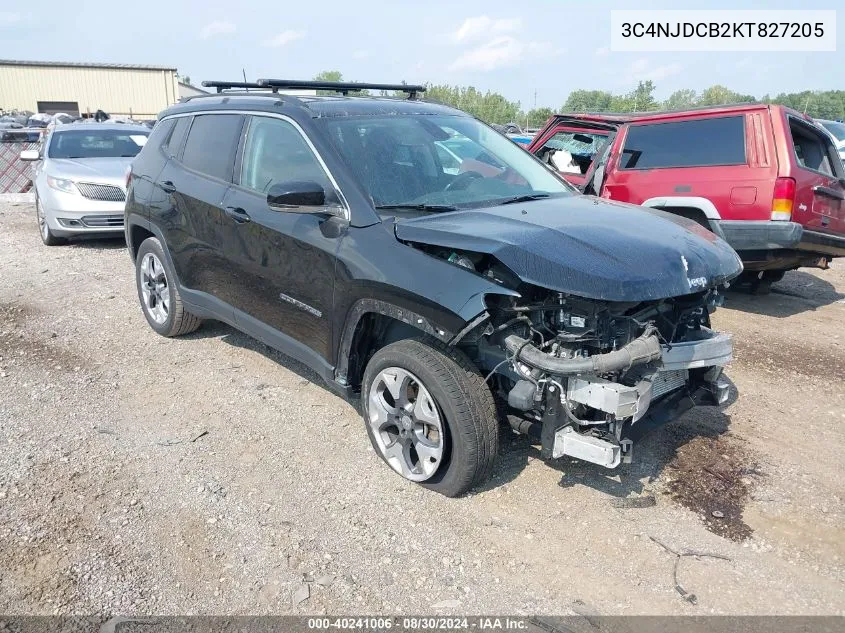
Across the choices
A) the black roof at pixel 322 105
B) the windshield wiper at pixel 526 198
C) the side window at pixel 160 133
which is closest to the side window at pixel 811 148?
the windshield wiper at pixel 526 198

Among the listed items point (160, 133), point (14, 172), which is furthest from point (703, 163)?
point (14, 172)

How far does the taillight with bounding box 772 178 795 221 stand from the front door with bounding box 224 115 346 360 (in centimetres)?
435

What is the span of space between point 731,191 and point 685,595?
14.8ft

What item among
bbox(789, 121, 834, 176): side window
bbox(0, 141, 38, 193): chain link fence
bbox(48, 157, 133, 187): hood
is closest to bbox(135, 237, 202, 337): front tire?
bbox(48, 157, 133, 187): hood

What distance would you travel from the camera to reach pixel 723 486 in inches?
139

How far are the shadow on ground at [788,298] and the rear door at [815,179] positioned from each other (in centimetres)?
98

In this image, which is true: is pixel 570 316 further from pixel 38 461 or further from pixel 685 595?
pixel 38 461

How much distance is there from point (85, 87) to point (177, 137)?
56.7 metres

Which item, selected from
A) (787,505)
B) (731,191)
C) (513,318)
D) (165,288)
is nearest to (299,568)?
(513,318)

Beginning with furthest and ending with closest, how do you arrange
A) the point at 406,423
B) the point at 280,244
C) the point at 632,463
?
the point at 280,244
the point at 632,463
the point at 406,423

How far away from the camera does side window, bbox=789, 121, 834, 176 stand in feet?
20.8

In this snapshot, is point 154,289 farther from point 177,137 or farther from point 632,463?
point 632,463

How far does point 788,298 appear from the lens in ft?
24.4

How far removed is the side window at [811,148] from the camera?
6.35m
